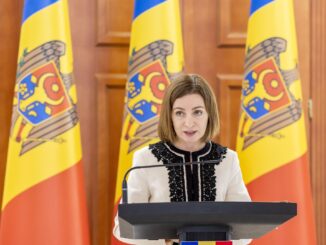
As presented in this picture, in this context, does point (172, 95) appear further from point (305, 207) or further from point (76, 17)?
point (76, 17)

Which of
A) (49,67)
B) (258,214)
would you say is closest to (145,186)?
(258,214)

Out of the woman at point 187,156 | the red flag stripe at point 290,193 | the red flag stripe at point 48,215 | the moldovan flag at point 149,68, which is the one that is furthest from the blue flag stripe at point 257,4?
the woman at point 187,156

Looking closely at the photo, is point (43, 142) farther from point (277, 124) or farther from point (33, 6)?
point (277, 124)

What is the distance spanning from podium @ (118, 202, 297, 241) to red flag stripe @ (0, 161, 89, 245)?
1506 millimetres

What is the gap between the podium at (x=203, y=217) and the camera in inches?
54.4

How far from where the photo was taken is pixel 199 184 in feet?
6.11

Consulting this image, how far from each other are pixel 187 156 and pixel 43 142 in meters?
1.17

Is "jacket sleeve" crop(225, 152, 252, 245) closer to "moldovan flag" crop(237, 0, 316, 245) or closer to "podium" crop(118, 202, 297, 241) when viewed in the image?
"podium" crop(118, 202, 297, 241)

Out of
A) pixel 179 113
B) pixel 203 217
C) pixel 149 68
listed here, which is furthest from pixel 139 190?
pixel 149 68

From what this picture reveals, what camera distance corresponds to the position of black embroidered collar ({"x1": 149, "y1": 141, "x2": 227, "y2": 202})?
186 centimetres

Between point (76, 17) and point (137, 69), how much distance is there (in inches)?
19.7

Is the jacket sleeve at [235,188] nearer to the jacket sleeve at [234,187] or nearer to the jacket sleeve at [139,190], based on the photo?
the jacket sleeve at [234,187]

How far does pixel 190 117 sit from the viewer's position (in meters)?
1.78

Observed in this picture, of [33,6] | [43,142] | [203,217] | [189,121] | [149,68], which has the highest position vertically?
[33,6]
